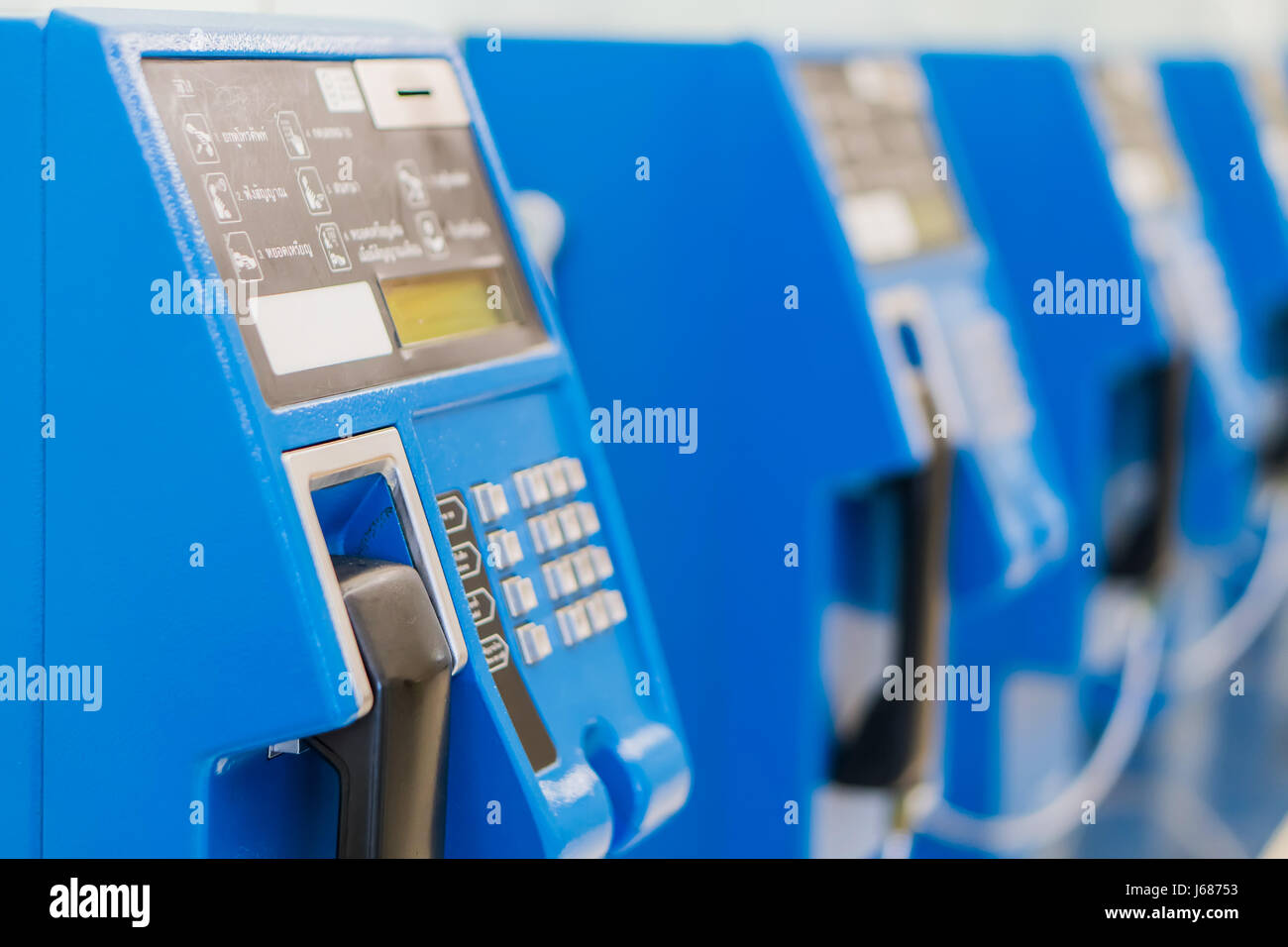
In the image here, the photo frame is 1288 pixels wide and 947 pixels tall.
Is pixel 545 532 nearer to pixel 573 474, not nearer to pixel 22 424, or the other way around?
pixel 573 474

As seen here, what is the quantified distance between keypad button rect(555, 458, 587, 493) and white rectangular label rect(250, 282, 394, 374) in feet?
0.50

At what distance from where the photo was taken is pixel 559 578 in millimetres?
932

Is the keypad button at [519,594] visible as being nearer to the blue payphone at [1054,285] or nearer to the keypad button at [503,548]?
the keypad button at [503,548]

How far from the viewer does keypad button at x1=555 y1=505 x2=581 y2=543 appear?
95 centimetres

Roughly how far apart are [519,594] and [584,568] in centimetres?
8

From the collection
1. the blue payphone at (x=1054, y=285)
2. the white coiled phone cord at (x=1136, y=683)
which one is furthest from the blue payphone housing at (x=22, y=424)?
the blue payphone at (x=1054, y=285)

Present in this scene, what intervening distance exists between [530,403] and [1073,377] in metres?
Answer: 1.04

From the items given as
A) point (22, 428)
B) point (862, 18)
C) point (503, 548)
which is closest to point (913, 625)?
point (503, 548)

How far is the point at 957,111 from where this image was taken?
1.84 meters

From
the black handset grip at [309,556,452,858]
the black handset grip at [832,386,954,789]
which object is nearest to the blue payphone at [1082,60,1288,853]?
the black handset grip at [832,386,954,789]

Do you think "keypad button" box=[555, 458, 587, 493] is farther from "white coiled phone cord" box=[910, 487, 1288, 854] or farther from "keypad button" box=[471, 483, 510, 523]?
"white coiled phone cord" box=[910, 487, 1288, 854]

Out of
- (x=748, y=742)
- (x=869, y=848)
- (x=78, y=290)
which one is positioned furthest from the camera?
(x=869, y=848)

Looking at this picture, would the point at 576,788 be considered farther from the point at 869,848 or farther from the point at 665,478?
the point at 869,848
